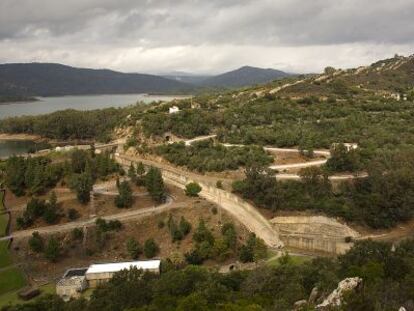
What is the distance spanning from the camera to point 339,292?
18938 millimetres

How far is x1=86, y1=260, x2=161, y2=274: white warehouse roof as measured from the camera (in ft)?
102

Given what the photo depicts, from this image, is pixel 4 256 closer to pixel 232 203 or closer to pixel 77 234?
pixel 77 234

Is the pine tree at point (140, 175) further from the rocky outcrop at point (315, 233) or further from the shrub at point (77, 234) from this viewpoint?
the rocky outcrop at point (315, 233)

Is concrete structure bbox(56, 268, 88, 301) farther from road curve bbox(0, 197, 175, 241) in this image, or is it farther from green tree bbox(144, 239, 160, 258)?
road curve bbox(0, 197, 175, 241)

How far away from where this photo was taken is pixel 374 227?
37125 millimetres

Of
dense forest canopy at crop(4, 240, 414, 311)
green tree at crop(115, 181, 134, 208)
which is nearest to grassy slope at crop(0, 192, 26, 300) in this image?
dense forest canopy at crop(4, 240, 414, 311)

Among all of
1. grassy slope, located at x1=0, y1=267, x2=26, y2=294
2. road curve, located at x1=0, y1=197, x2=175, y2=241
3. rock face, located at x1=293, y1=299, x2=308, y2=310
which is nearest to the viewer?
rock face, located at x1=293, y1=299, x2=308, y2=310

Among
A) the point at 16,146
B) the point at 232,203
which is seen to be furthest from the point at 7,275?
the point at 16,146

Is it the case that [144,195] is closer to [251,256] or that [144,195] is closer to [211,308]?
[251,256]

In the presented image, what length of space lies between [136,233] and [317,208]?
13378 millimetres

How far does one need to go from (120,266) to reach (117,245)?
14.6ft

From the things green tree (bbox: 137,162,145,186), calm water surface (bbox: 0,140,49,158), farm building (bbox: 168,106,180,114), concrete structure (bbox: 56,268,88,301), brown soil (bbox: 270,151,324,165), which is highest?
farm building (bbox: 168,106,180,114)

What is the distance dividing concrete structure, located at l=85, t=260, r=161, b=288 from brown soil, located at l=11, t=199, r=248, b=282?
2758 millimetres

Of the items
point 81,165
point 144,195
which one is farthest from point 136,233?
point 81,165
